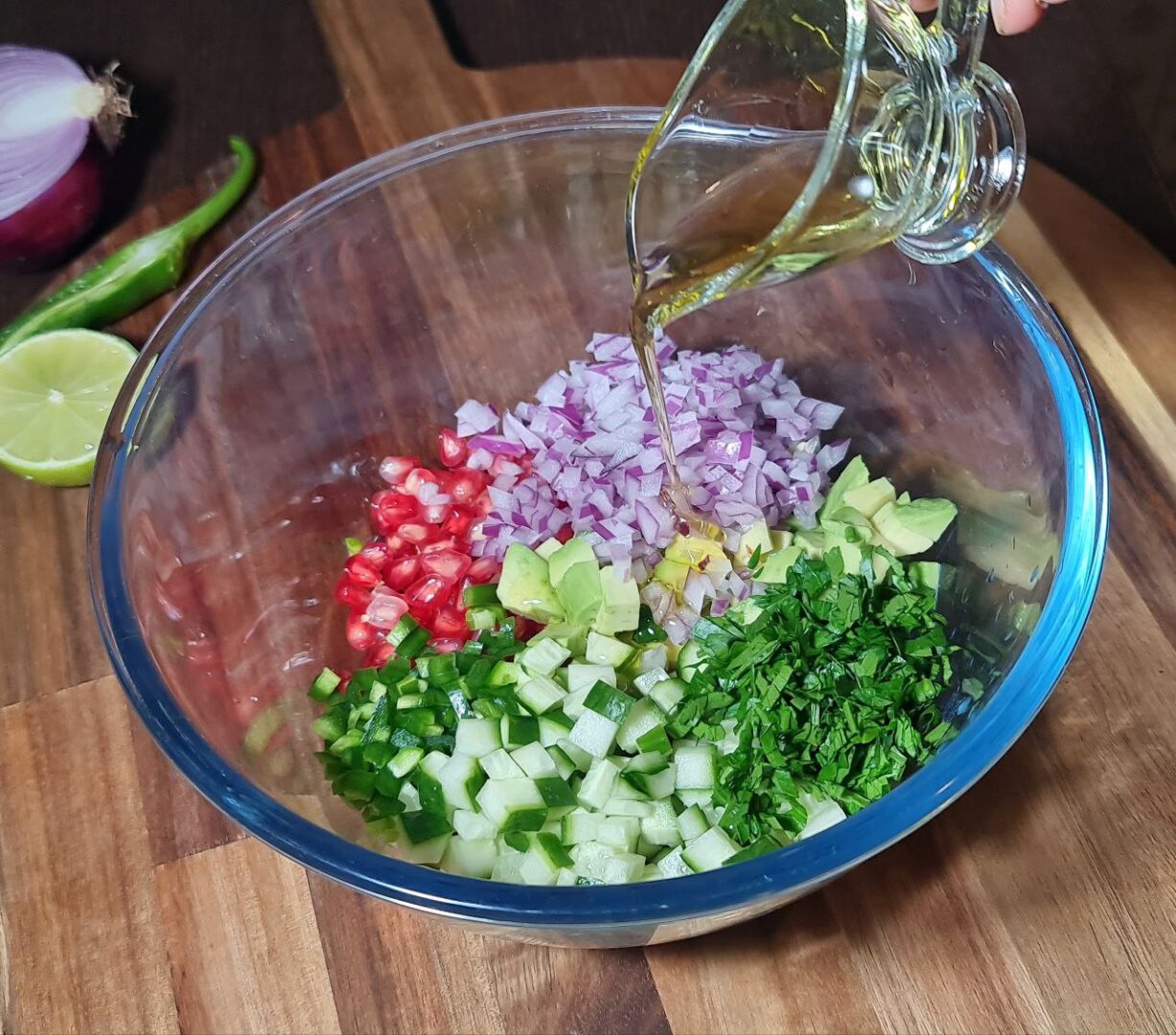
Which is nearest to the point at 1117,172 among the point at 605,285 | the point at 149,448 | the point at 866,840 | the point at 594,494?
the point at 605,285

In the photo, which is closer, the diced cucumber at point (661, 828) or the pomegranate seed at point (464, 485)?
the diced cucumber at point (661, 828)

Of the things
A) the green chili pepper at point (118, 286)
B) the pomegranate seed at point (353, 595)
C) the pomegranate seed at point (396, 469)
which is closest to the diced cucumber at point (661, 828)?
the pomegranate seed at point (353, 595)

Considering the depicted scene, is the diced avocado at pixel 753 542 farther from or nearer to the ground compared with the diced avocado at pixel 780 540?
farther from the ground

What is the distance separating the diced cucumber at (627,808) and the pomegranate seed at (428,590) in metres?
0.33

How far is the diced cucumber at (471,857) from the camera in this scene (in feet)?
3.28

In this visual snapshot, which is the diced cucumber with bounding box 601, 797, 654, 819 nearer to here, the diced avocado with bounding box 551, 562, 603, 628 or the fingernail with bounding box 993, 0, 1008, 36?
the diced avocado with bounding box 551, 562, 603, 628

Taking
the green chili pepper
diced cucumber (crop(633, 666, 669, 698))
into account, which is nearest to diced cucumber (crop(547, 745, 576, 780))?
diced cucumber (crop(633, 666, 669, 698))

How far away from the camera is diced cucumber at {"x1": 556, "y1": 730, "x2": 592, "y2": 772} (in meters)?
1.03

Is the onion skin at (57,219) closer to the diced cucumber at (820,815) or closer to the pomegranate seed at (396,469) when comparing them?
the pomegranate seed at (396,469)

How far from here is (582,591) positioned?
113 centimetres

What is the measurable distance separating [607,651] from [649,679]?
0.16 feet

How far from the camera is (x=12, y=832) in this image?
3.91 ft

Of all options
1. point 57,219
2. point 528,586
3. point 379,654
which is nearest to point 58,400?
point 57,219

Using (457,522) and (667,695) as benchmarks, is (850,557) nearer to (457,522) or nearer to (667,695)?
(667,695)
